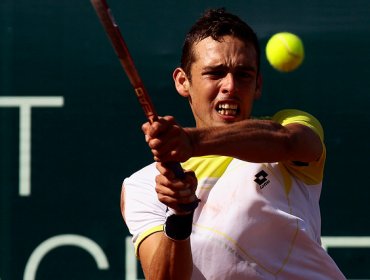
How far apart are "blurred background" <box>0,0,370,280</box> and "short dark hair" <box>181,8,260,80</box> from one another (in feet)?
3.43

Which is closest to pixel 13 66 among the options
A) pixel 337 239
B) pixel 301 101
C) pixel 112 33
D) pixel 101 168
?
pixel 101 168

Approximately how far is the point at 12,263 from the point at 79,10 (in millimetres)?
1225

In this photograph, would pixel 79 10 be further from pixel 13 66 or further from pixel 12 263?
pixel 12 263

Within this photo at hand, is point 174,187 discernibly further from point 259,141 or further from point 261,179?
point 261,179

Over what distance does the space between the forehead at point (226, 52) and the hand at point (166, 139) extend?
2.59ft

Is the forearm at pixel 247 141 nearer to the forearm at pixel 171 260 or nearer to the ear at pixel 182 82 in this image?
the forearm at pixel 171 260

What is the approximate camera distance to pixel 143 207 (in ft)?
12.2

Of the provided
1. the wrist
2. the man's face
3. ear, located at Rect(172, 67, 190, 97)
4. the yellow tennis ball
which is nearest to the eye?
the man's face

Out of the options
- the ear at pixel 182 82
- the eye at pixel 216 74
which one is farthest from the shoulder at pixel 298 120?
the ear at pixel 182 82

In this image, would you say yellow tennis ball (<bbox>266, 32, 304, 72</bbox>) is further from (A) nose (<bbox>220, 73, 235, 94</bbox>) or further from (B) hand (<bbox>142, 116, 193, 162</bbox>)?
(B) hand (<bbox>142, 116, 193, 162</bbox>)

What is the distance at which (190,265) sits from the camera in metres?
3.45

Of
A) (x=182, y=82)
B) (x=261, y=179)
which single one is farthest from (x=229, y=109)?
(x=182, y=82)

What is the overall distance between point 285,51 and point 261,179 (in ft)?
4.93

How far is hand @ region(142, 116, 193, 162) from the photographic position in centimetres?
302
